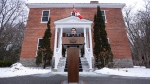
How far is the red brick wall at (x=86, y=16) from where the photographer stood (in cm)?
1700

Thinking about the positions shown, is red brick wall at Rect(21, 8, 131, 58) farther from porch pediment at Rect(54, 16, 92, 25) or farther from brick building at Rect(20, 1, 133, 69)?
porch pediment at Rect(54, 16, 92, 25)

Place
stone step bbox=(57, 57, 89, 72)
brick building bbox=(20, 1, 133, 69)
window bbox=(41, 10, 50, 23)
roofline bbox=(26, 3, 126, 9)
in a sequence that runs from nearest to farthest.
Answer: stone step bbox=(57, 57, 89, 72)
brick building bbox=(20, 1, 133, 69)
window bbox=(41, 10, 50, 23)
roofline bbox=(26, 3, 126, 9)

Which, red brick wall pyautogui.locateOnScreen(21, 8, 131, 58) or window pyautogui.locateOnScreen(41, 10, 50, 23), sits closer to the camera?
red brick wall pyautogui.locateOnScreen(21, 8, 131, 58)

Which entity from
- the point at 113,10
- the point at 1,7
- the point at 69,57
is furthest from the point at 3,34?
the point at 69,57

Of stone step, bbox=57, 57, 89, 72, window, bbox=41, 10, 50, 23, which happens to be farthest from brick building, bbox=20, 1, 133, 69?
stone step, bbox=57, 57, 89, 72

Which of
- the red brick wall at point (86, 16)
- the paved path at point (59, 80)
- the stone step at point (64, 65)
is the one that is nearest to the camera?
the paved path at point (59, 80)

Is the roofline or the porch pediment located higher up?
the roofline

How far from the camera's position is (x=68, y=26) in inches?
609

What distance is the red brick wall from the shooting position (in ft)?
55.8

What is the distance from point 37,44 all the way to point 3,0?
9.29m

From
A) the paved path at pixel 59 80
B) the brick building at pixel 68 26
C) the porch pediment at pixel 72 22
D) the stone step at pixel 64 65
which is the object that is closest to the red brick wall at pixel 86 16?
the brick building at pixel 68 26

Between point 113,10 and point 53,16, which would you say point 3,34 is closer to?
point 53,16

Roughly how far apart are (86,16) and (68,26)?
161 inches

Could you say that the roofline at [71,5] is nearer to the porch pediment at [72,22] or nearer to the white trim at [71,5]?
the white trim at [71,5]
